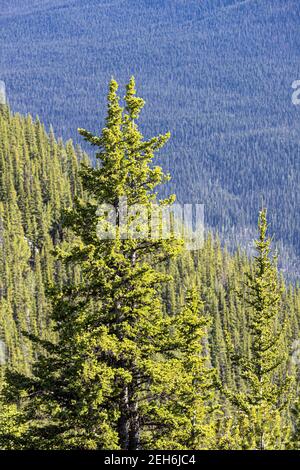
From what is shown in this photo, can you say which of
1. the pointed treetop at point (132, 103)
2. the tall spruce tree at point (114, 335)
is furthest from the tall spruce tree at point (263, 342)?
the pointed treetop at point (132, 103)

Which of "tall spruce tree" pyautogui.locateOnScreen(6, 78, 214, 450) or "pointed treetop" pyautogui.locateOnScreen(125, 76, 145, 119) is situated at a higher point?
"pointed treetop" pyautogui.locateOnScreen(125, 76, 145, 119)

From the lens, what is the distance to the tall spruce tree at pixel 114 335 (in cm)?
2625

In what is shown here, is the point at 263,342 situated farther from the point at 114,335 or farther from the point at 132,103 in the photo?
the point at 132,103

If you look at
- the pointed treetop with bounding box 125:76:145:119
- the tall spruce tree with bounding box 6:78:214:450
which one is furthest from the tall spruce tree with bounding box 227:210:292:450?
the pointed treetop with bounding box 125:76:145:119

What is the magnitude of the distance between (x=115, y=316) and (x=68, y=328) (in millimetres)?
1392

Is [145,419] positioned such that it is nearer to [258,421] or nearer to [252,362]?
[258,421]

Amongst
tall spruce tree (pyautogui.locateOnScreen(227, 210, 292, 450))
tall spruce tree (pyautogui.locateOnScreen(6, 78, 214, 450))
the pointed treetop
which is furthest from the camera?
tall spruce tree (pyautogui.locateOnScreen(227, 210, 292, 450))

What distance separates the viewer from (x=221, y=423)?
1150 inches

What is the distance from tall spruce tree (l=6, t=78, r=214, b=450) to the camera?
26250mm

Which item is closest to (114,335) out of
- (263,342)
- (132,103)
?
(132,103)

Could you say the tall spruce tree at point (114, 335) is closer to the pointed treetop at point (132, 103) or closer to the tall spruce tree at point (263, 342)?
the pointed treetop at point (132, 103)

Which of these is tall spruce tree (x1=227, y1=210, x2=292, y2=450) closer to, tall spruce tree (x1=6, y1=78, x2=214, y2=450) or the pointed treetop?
tall spruce tree (x1=6, y1=78, x2=214, y2=450)

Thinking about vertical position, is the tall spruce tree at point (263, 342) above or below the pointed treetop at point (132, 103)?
below
